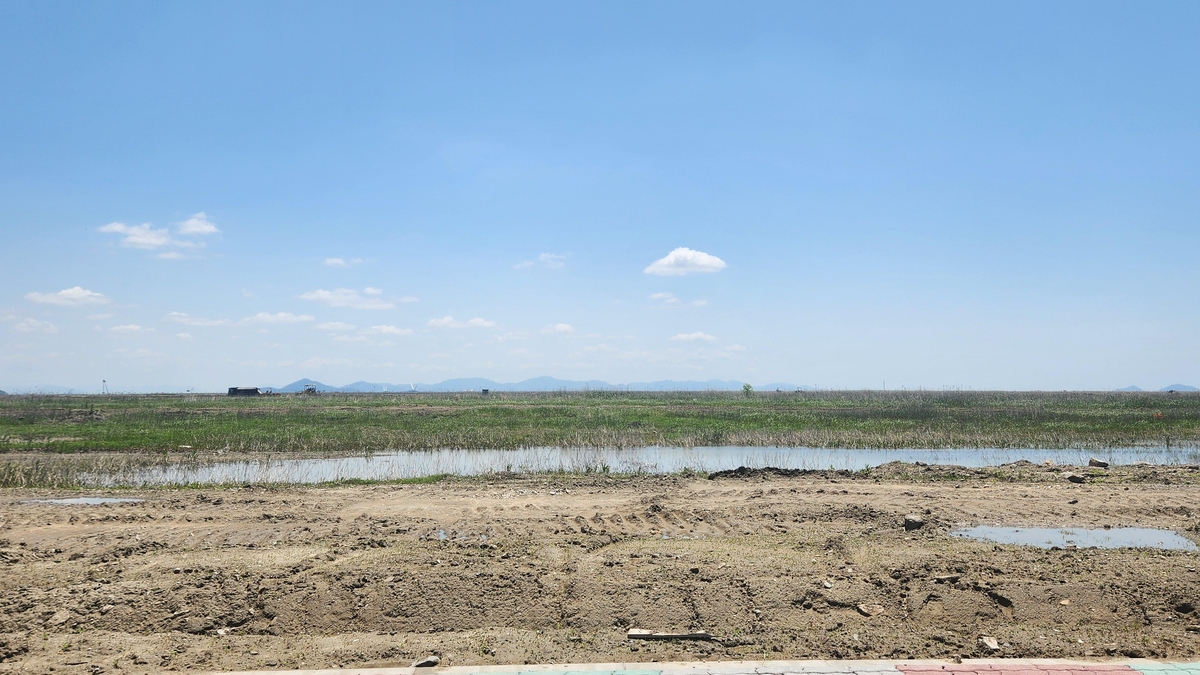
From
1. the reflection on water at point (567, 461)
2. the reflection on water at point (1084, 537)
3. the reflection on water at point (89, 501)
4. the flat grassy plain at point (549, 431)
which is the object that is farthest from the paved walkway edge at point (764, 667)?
the flat grassy plain at point (549, 431)

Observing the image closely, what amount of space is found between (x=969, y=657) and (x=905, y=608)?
1.06 meters

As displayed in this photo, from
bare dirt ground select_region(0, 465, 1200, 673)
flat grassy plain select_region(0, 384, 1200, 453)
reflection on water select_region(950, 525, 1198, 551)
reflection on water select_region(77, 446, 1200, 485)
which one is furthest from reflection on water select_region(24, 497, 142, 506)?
reflection on water select_region(950, 525, 1198, 551)

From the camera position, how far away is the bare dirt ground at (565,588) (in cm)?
610

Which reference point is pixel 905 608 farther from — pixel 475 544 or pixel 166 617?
pixel 166 617

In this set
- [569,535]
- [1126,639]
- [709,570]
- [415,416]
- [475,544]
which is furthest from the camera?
[415,416]

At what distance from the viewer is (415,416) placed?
130 feet

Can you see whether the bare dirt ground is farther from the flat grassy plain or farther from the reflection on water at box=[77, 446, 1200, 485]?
the flat grassy plain

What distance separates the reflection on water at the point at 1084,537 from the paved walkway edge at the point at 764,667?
13.7 ft

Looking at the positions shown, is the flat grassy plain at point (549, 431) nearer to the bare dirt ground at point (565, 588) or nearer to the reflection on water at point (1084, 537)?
the bare dirt ground at point (565, 588)

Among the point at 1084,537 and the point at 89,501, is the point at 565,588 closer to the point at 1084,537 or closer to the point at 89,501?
the point at 1084,537

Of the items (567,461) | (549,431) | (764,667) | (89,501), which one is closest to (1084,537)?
(764,667)

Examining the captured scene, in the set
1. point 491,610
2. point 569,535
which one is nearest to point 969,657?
point 491,610

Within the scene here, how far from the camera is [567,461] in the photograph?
773 inches

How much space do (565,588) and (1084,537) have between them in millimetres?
7519
